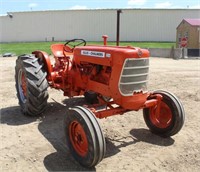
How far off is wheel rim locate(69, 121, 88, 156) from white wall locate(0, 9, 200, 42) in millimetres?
37907

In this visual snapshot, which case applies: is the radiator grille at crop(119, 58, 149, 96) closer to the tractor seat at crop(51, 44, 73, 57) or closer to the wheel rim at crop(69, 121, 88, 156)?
the wheel rim at crop(69, 121, 88, 156)

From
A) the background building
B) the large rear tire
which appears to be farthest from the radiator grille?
the background building

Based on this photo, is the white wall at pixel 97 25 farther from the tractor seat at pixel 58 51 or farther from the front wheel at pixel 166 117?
the front wheel at pixel 166 117

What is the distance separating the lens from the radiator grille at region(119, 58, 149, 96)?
4.25 meters

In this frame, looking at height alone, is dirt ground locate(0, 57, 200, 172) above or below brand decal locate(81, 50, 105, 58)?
below

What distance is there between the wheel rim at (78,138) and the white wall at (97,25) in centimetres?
3791

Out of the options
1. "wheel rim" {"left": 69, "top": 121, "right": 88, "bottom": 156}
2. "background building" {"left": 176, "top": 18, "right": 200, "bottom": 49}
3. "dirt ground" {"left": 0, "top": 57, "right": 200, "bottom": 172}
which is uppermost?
"background building" {"left": 176, "top": 18, "right": 200, "bottom": 49}

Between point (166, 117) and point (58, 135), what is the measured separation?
1.72 metres

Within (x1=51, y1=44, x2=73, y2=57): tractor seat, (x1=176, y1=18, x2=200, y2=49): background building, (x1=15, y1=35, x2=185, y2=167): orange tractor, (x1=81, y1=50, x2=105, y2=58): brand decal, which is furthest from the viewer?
(x1=176, y1=18, x2=200, y2=49): background building

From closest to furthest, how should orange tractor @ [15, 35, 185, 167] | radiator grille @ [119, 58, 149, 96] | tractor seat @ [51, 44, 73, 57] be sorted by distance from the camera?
orange tractor @ [15, 35, 185, 167]
radiator grille @ [119, 58, 149, 96]
tractor seat @ [51, 44, 73, 57]

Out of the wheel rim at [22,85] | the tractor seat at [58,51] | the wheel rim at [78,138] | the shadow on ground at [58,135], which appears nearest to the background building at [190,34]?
the shadow on ground at [58,135]

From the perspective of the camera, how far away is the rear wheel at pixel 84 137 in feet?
12.3

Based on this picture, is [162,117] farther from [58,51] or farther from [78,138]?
[58,51]

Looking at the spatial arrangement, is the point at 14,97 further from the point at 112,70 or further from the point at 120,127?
the point at 112,70
